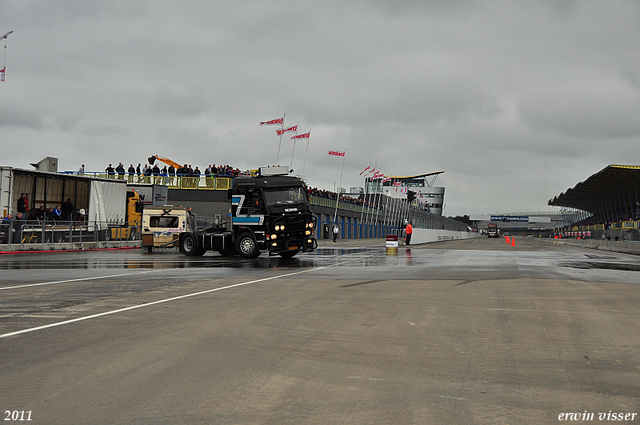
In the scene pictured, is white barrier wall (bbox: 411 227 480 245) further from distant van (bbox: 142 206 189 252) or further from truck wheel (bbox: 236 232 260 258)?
truck wheel (bbox: 236 232 260 258)

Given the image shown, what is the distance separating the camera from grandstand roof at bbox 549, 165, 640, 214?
73681 mm

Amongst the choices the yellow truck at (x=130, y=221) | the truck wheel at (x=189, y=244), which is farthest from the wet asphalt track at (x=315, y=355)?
the yellow truck at (x=130, y=221)

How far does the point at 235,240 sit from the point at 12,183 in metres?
12.5

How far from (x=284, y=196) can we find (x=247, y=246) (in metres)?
2.56

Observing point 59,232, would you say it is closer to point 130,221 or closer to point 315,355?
point 130,221

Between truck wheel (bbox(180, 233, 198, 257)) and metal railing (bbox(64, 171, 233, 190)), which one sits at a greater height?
metal railing (bbox(64, 171, 233, 190))

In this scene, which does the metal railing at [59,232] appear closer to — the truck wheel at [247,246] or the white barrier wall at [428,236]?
the truck wheel at [247,246]

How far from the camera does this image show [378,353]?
20.3 feet

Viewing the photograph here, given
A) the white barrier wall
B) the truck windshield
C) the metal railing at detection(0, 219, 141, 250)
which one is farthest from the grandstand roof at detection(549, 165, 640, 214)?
the metal railing at detection(0, 219, 141, 250)

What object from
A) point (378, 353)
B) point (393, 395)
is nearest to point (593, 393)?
point (393, 395)

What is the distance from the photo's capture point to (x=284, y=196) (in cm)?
2288

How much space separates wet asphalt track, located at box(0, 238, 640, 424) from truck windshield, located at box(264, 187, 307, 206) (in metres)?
11.2

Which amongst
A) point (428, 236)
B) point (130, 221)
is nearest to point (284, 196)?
point (130, 221)

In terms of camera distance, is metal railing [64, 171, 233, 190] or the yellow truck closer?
the yellow truck
